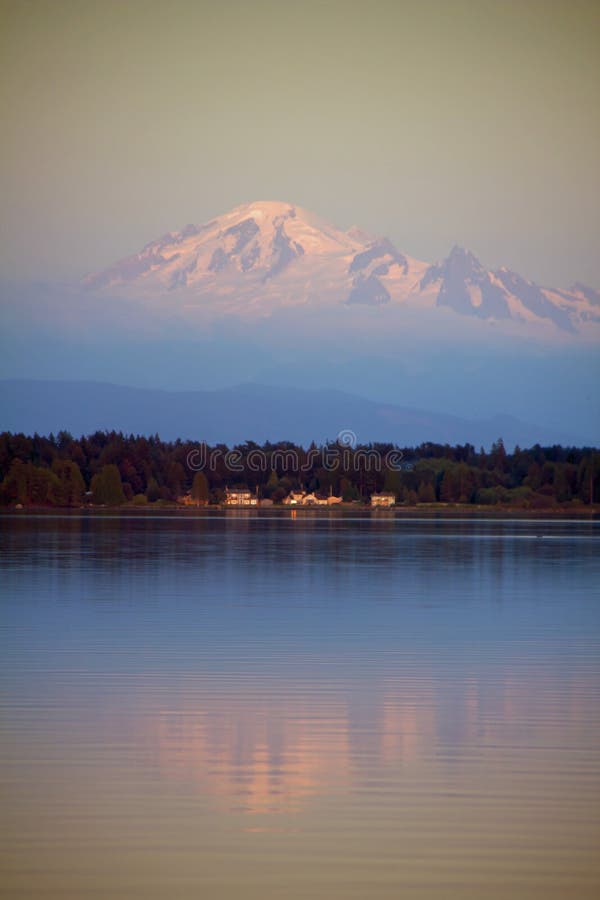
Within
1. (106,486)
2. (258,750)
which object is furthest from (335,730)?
(106,486)

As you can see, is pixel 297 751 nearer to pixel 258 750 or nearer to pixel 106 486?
pixel 258 750

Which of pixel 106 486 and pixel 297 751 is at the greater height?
pixel 106 486

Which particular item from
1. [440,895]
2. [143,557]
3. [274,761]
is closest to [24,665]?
[274,761]

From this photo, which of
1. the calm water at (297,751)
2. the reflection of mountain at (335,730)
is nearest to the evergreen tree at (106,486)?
the calm water at (297,751)

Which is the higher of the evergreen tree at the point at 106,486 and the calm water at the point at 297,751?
the evergreen tree at the point at 106,486

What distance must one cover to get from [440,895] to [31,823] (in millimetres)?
3332

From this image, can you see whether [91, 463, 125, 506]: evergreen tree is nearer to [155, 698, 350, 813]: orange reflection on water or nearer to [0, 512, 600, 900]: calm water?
[0, 512, 600, 900]: calm water

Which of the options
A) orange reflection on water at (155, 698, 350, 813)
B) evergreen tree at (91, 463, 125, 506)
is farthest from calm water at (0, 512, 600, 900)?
evergreen tree at (91, 463, 125, 506)

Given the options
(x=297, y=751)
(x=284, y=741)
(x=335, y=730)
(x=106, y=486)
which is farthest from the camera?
(x=106, y=486)

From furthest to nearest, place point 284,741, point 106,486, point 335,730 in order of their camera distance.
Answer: point 106,486
point 335,730
point 284,741

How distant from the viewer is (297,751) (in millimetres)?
12484

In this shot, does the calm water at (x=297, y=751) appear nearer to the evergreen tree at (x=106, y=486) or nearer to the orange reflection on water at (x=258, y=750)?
Result: the orange reflection on water at (x=258, y=750)

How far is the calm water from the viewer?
29.3ft

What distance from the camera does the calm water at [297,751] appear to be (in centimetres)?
894
